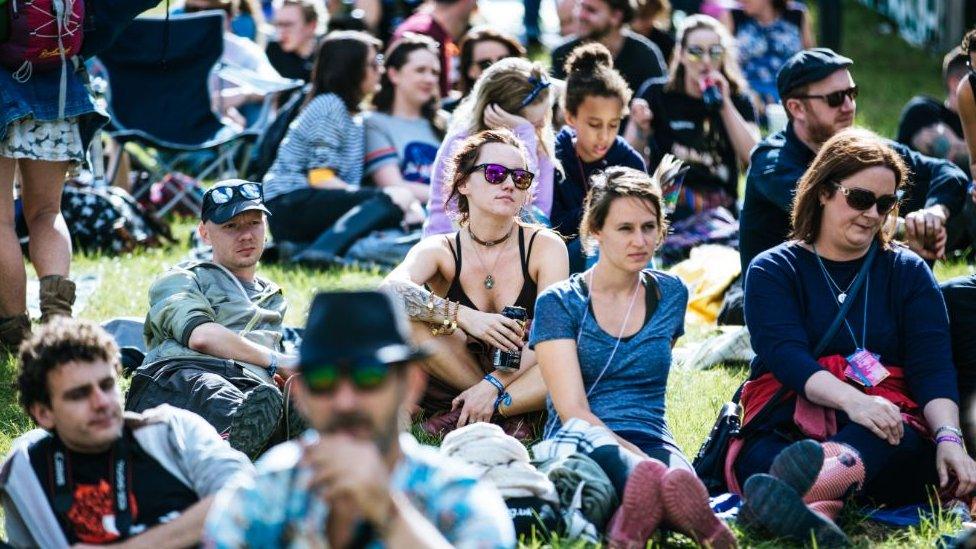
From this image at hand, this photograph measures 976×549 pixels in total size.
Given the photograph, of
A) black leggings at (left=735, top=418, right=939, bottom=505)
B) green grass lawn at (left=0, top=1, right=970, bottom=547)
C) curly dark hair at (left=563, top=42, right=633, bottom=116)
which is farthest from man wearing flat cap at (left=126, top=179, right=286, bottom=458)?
curly dark hair at (left=563, top=42, right=633, bottom=116)

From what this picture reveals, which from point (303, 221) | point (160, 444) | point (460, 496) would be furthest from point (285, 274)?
Result: point (460, 496)

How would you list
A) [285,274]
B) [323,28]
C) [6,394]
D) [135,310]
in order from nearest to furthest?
1. [6,394]
2. [135,310]
3. [285,274]
4. [323,28]

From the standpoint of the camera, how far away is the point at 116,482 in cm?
384

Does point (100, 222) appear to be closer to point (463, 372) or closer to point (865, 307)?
point (463, 372)

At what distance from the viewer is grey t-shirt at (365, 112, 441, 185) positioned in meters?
9.02

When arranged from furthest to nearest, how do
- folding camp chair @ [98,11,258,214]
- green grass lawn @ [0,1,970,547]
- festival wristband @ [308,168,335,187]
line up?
1. folding camp chair @ [98,11,258,214]
2. festival wristband @ [308,168,335,187]
3. green grass lawn @ [0,1,970,547]

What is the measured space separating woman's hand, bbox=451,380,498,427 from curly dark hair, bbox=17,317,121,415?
191 centimetres

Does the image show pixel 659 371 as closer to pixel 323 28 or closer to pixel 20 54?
pixel 20 54

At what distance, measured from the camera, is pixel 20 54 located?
6109 millimetres

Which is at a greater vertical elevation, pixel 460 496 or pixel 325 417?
pixel 325 417

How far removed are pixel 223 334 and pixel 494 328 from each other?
1.02 metres

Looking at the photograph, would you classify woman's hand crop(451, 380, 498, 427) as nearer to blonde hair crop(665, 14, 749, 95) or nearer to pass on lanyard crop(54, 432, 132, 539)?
pass on lanyard crop(54, 432, 132, 539)

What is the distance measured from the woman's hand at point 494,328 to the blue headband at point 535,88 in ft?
5.03

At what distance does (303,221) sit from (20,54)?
286cm
